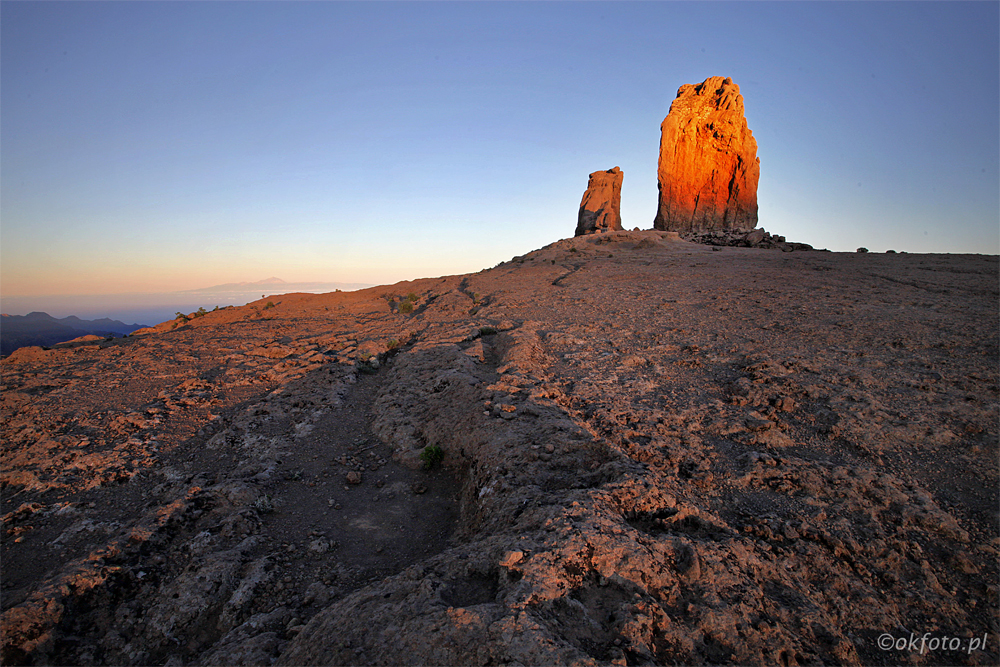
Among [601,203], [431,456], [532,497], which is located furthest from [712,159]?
[532,497]

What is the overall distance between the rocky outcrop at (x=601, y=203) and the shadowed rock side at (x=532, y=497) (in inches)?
1076

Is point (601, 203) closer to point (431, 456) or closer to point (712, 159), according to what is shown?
point (712, 159)

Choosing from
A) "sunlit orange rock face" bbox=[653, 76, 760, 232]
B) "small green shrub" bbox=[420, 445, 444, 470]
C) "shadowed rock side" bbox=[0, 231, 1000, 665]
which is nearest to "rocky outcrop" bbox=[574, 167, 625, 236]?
"sunlit orange rock face" bbox=[653, 76, 760, 232]

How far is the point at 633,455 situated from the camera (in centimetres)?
461

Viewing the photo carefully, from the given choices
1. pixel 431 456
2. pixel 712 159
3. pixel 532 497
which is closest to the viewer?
pixel 532 497

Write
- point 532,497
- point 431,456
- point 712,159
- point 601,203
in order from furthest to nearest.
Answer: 1. point 601,203
2. point 712,159
3. point 431,456
4. point 532,497

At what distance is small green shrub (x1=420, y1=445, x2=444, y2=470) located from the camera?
18.2ft

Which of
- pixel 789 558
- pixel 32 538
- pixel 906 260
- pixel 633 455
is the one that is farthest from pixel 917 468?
pixel 906 260

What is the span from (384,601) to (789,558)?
2926 mm

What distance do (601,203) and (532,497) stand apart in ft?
119

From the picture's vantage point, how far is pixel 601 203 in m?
36.7

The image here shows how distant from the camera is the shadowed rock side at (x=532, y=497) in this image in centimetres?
268

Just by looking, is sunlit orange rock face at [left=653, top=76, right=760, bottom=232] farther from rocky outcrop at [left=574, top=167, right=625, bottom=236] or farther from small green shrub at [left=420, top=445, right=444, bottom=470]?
small green shrub at [left=420, top=445, right=444, bottom=470]

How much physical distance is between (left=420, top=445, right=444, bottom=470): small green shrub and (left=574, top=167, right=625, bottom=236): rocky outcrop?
32222 mm
